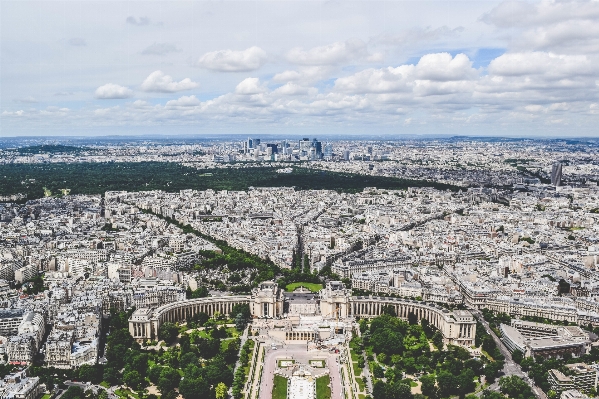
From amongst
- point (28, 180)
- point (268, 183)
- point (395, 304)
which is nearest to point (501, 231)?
point (395, 304)

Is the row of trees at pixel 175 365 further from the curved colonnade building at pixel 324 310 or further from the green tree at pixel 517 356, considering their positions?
the green tree at pixel 517 356

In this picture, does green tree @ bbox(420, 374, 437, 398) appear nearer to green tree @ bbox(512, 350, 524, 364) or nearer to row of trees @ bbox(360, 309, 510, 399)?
row of trees @ bbox(360, 309, 510, 399)

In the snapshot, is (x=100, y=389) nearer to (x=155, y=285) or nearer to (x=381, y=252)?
(x=155, y=285)

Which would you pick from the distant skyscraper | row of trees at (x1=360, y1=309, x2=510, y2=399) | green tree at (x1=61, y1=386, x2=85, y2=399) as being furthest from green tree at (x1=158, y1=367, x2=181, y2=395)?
the distant skyscraper

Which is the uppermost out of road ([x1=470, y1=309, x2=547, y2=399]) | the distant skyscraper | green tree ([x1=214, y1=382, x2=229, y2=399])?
the distant skyscraper

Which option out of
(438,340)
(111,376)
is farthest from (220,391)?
(438,340)

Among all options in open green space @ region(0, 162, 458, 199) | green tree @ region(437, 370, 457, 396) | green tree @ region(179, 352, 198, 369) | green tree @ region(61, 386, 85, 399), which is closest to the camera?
green tree @ region(61, 386, 85, 399)
